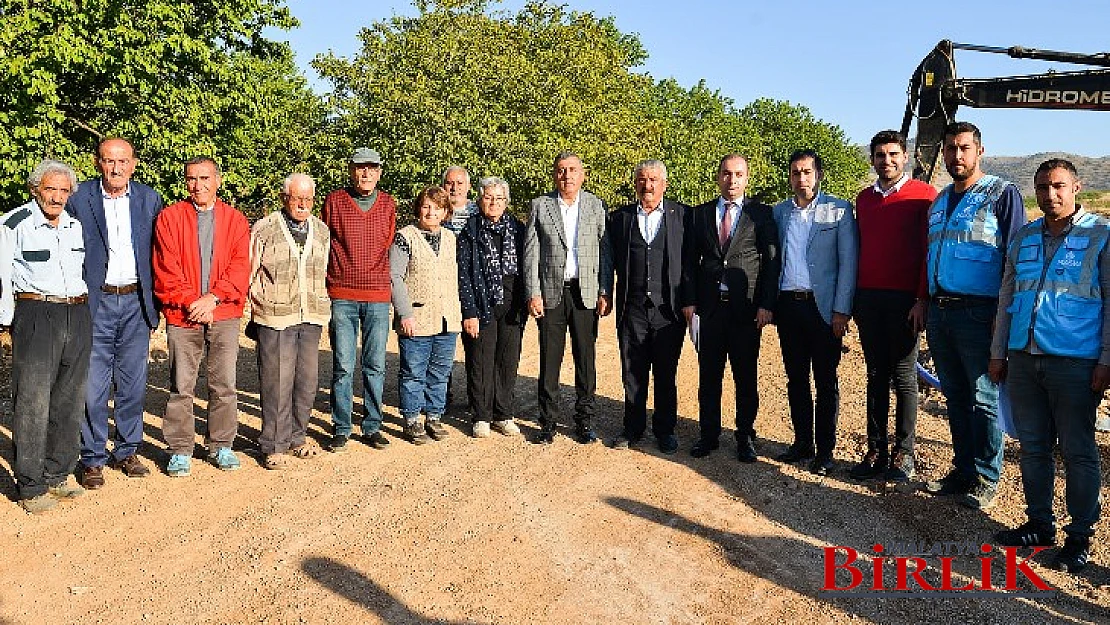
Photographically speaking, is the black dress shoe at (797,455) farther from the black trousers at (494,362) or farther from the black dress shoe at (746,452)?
the black trousers at (494,362)

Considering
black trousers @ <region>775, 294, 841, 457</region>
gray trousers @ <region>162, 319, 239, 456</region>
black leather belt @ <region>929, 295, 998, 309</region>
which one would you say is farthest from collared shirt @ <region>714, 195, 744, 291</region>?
gray trousers @ <region>162, 319, 239, 456</region>

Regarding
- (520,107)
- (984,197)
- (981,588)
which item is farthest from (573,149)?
(981,588)

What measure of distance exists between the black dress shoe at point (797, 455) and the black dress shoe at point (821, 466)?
0.16 metres

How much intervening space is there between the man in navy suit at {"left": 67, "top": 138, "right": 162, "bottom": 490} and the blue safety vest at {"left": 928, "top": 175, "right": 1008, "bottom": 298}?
187 inches

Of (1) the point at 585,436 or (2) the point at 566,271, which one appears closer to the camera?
(2) the point at 566,271

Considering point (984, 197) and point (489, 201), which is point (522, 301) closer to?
point (489, 201)

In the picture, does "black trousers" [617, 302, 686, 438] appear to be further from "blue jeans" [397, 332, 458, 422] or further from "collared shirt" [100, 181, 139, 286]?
"collared shirt" [100, 181, 139, 286]

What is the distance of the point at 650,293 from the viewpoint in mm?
5504

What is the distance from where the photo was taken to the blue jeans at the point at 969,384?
175 inches

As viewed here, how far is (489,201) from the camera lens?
5.70 meters

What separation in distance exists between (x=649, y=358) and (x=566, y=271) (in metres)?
0.88

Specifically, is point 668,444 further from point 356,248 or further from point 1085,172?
point 1085,172

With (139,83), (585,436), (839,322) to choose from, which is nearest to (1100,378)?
(839,322)

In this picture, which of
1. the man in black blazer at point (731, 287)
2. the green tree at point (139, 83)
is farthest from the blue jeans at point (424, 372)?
Answer: the green tree at point (139, 83)
